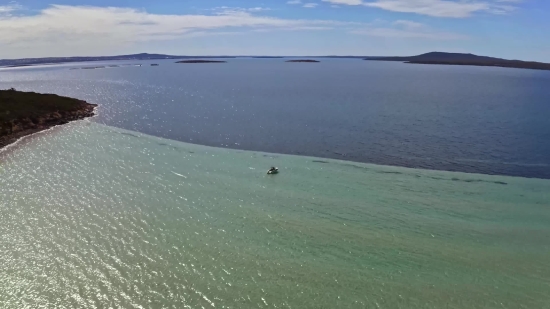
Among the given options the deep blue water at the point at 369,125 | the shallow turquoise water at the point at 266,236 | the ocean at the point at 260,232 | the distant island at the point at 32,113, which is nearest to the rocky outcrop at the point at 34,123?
the distant island at the point at 32,113

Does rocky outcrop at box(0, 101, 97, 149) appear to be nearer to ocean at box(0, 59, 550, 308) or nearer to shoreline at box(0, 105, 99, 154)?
shoreline at box(0, 105, 99, 154)

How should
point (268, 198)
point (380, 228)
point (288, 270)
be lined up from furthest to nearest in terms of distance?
point (268, 198)
point (380, 228)
point (288, 270)

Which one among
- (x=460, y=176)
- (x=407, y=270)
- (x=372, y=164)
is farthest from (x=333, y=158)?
(x=407, y=270)

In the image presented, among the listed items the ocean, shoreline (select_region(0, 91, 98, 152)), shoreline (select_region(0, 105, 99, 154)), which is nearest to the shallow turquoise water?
the ocean

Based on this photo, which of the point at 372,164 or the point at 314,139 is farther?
the point at 314,139

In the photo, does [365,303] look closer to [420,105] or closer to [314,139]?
[314,139]

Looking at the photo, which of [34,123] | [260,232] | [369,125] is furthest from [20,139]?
[369,125]

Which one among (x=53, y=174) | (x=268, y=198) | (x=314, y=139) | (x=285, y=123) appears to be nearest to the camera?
(x=268, y=198)
